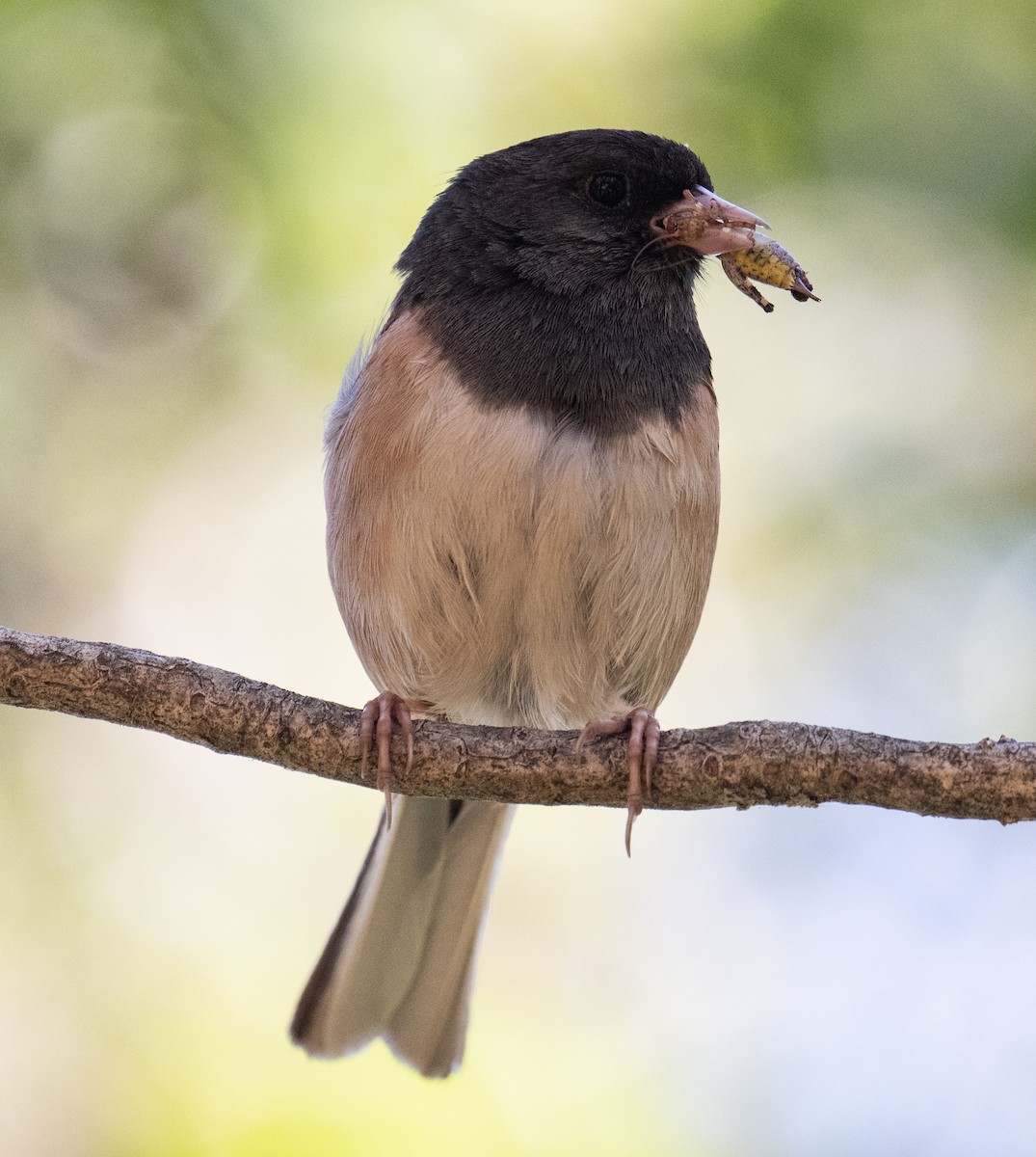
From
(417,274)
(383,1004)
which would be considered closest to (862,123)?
(417,274)

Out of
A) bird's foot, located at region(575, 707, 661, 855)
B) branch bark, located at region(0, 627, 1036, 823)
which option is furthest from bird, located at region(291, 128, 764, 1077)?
bird's foot, located at region(575, 707, 661, 855)

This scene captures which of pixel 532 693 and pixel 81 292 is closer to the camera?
pixel 532 693

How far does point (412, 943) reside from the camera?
2760 mm

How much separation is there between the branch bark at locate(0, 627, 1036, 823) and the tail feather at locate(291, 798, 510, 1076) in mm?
604

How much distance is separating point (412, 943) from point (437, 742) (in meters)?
0.77

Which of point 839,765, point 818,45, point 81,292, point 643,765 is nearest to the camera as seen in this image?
point 839,765

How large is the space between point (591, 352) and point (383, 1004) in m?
1.33

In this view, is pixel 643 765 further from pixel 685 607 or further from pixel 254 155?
pixel 254 155

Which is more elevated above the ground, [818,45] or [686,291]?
[818,45]

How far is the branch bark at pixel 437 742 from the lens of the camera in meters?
1.96

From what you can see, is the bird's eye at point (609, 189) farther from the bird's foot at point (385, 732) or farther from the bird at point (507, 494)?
the bird's foot at point (385, 732)

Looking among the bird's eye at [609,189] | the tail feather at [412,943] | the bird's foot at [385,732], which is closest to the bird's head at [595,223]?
the bird's eye at [609,189]

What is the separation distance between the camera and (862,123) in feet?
11.0

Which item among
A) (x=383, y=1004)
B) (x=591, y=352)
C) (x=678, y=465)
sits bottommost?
(x=383, y=1004)
